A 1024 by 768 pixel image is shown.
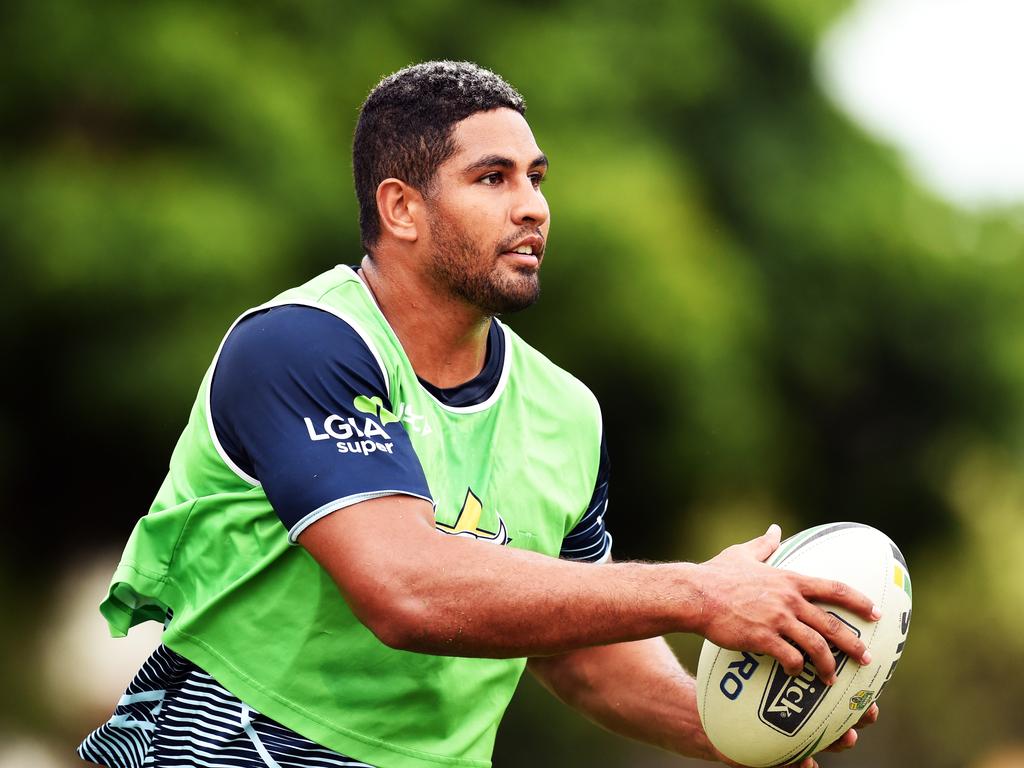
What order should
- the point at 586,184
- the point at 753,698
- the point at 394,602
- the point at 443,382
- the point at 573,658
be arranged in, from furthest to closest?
the point at 586,184 < the point at 573,658 < the point at 443,382 < the point at 753,698 < the point at 394,602

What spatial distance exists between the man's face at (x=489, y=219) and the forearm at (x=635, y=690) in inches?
47.8

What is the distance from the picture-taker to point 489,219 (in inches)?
161

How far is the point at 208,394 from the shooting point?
3.79 meters

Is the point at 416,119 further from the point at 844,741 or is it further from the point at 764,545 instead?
the point at 844,741

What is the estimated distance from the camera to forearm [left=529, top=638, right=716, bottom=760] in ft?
14.4

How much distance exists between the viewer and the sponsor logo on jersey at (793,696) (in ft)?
12.0

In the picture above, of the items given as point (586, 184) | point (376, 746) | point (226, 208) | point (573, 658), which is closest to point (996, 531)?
point (586, 184)

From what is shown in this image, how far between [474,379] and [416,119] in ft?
2.52

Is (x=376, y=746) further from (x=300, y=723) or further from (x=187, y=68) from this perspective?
(x=187, y=68)

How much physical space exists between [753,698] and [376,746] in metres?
0.98

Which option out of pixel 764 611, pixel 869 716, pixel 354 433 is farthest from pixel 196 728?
pixel 869 716

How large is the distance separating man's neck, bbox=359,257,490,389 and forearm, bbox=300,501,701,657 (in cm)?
82

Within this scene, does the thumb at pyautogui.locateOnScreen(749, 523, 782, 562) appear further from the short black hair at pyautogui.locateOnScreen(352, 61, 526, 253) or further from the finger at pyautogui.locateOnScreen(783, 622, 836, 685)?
the short black hair at pyautogui.locateOnScreen(352, 61, 526, 253)

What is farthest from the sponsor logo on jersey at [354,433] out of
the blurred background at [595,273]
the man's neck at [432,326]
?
the blurred background at [595,273]
